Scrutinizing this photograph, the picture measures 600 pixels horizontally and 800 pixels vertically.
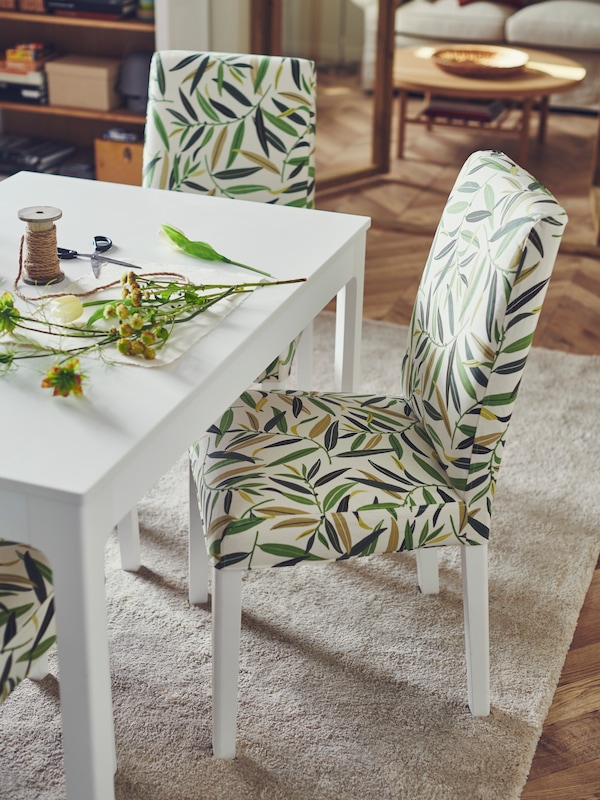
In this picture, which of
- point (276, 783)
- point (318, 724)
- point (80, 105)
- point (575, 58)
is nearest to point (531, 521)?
point (318, 724)

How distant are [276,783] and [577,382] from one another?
1.65 metres

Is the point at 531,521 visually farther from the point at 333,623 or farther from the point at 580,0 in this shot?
the point at 580,0

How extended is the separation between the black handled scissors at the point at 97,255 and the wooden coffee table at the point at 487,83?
2.91 metres

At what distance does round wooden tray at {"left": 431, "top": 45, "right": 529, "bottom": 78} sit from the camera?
442 centimetres

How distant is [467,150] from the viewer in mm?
4969

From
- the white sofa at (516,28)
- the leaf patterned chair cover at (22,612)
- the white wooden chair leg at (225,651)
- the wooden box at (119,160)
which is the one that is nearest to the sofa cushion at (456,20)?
the white sofa at (516,28)

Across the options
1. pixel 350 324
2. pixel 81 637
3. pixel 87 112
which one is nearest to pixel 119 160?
pixel 87 112

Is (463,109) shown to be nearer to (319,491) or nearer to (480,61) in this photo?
(480,61)

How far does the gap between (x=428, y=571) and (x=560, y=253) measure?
2188 mm

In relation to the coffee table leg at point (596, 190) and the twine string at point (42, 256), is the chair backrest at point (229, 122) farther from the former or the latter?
the coffee table leg at point (596, 190)

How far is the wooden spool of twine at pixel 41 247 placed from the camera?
1.58m

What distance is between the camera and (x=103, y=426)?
4.10ft

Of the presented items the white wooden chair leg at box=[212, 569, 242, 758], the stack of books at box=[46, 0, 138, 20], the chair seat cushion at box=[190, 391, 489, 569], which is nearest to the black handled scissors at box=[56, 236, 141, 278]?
the chair seat cushion at box=[190, 391, 489, 569]

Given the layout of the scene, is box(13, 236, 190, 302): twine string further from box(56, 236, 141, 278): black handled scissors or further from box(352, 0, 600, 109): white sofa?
box(352, 0, 600, 109): white sofa
